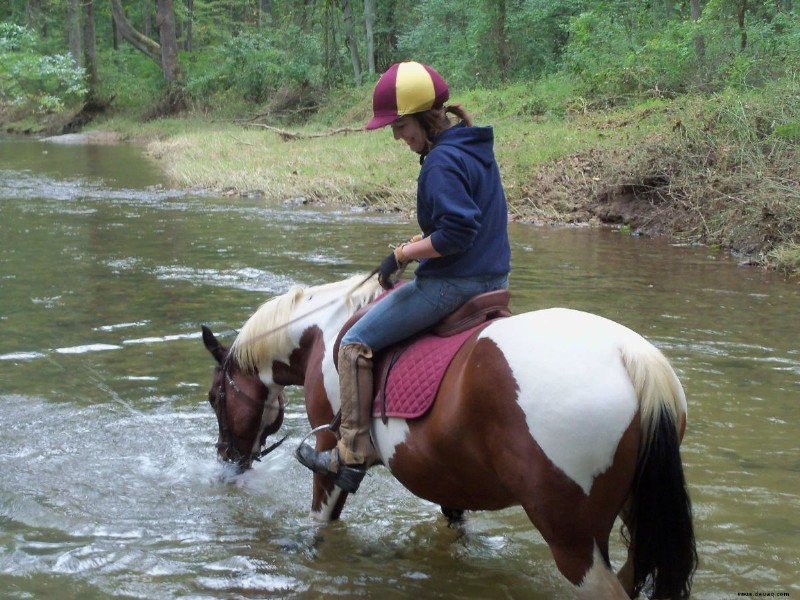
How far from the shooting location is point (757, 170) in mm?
12188

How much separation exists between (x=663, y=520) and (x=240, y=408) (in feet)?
8.97

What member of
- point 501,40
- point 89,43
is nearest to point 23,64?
point 501,40

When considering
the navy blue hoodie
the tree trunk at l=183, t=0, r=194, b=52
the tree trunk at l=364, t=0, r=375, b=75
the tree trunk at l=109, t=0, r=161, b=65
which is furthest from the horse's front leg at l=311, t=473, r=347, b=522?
the tree trunk at l=183, t=0, r=194, b=52

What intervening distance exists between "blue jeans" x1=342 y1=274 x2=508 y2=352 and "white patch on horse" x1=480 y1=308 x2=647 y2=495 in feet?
2.12

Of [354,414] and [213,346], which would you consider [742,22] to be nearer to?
[213,346]

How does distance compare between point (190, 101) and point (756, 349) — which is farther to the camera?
point (190, 101)

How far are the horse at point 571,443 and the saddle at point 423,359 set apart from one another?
0.06 m

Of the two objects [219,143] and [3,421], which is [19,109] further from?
[3,421]

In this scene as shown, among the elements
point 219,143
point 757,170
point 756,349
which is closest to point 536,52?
point 219,143

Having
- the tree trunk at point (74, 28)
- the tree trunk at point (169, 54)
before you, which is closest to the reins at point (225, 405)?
the tree trunk at point (169, 54)

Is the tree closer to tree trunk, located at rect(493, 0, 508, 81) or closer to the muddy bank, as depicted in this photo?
the muddy bank

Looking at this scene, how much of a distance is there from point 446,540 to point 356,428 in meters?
1.11

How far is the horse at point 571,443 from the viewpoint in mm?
3135

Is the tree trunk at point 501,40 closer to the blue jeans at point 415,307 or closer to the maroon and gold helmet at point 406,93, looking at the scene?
the maroon and gold helmet at point 406,93
